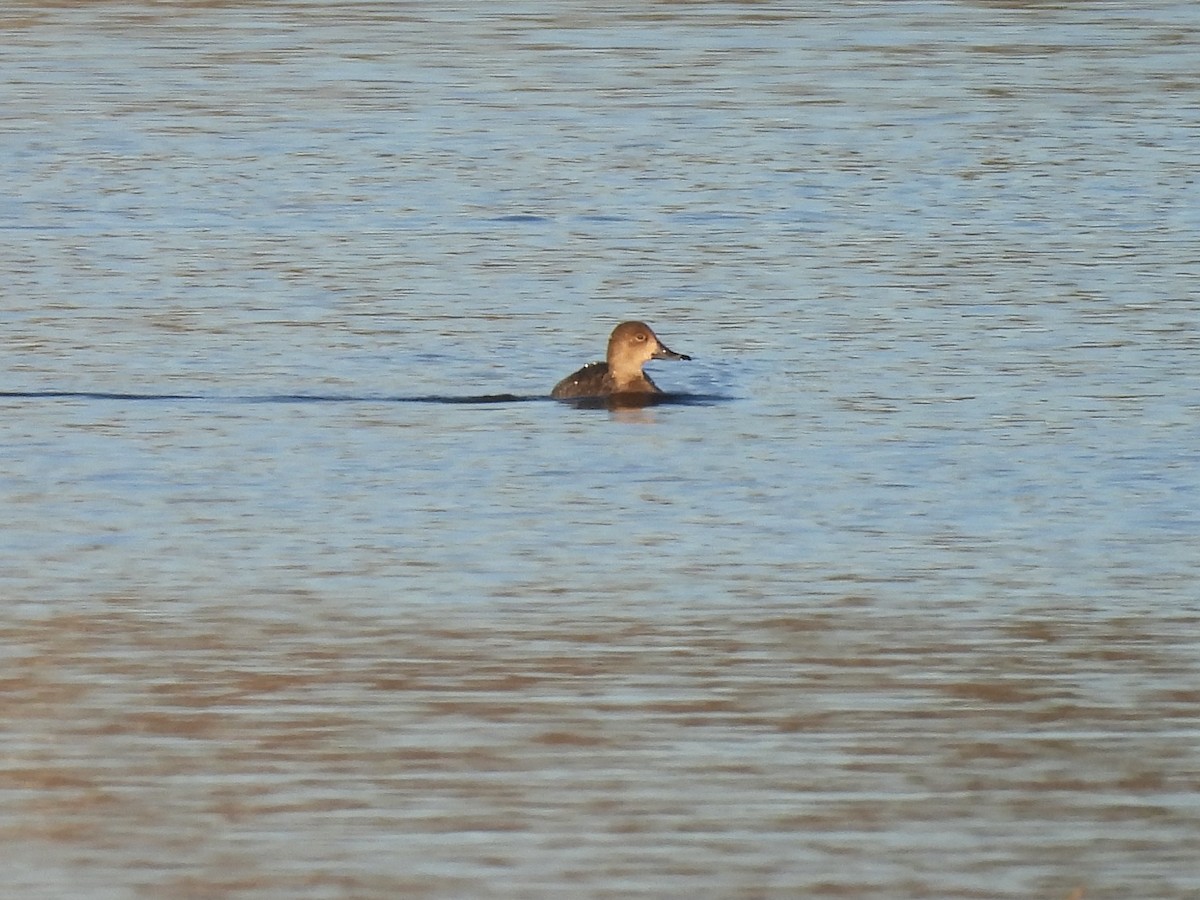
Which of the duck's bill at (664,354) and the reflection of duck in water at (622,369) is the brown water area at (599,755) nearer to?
the reflection of duck in water at (622,369)

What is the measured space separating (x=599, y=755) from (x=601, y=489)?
3.34 m

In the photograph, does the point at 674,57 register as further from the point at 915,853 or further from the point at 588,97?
the point at 915,853

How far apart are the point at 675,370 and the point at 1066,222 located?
11.8 ft

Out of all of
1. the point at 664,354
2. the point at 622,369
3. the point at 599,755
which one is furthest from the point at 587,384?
the point at 599,755

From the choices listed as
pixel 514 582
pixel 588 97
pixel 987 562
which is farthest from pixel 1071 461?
pixel 588 97

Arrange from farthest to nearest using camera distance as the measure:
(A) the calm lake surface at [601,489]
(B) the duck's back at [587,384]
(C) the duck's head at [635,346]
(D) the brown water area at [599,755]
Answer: (C) the duck's head at [635,346] → (B) the duck's back at [587,384] → (A) the calm lake surface at [601,489] → (D) the brown water area at [599,755]

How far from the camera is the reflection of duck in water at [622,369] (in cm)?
1177

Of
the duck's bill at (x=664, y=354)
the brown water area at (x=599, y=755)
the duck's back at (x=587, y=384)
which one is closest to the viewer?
the brown water area at (x=599, y=755)

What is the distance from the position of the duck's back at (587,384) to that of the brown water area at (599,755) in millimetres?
3684

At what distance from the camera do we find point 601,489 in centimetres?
1002

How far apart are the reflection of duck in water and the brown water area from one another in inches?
145

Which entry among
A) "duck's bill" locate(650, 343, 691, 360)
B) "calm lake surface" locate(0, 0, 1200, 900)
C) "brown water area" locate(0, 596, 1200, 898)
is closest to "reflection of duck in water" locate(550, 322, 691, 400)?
"duck's bill" locate(650, 343, 691, 360)

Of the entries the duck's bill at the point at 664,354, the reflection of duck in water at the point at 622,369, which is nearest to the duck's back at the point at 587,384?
the reflection of duck in water at the point at 622,369

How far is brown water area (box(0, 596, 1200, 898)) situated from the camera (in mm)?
5980
